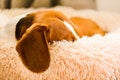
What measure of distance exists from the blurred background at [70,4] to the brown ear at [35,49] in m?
0.90

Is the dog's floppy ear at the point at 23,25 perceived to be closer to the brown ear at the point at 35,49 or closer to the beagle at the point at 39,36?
the beagle at the point at 39,36

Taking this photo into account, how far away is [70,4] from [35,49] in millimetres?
999

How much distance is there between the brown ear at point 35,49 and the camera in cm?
83

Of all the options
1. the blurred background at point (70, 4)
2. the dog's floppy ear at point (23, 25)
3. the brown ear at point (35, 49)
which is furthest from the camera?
the blurred background at point (70, 4)

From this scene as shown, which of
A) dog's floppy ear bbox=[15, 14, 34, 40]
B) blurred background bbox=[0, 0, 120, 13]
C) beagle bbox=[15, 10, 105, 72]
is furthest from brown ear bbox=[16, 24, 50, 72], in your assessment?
blurred background bbox=[0, 0, 120, 13]

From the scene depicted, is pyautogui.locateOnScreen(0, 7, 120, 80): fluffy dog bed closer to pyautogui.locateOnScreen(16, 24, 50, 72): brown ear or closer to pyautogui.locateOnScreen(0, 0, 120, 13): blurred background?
pyautogui.locateOnScreen(16, 24, 50, 72): brown ear

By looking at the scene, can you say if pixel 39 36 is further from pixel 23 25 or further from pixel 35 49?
pixel 23 25

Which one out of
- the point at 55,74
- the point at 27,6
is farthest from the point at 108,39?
the point at 27,6

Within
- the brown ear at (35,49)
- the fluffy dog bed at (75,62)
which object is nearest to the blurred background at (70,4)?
the fluffy dog bed at (75,62)

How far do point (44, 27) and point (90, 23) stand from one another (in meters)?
0.58

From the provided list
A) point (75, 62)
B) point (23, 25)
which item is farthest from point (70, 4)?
point (75, 62)

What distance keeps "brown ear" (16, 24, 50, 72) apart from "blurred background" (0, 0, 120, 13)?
899 millimetres

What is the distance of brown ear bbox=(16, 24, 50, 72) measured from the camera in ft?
2.72

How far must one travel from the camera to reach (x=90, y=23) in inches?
55.2
